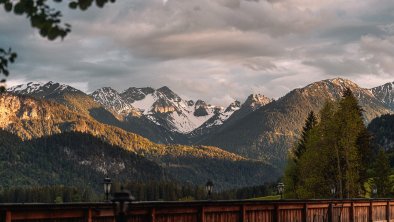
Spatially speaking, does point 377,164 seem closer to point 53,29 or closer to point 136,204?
point 136,204

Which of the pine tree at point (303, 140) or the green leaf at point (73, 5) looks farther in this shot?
the pine tree at point (303, 140)

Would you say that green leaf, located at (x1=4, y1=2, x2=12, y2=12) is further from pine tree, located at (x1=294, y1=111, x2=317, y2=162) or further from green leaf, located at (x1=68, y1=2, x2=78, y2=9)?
pine tree, located at (x1=294, y1=111, x2=317, y2=162)

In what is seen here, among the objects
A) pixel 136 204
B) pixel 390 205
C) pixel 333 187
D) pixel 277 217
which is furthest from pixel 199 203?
pixel 333 187

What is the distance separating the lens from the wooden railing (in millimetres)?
17031

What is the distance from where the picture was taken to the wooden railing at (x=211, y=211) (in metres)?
17.0

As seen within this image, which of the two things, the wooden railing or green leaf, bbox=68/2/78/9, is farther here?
the wooden railing

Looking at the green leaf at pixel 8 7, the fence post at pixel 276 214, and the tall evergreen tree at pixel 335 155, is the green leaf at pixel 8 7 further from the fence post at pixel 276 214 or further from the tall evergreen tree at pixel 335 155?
the tall evergreen tree at pixel 335 155

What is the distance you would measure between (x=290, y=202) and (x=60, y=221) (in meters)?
13.1

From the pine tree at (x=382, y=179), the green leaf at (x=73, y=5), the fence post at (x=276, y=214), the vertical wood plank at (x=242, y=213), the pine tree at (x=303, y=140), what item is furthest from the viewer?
the pine tree at (x=303, y=140)

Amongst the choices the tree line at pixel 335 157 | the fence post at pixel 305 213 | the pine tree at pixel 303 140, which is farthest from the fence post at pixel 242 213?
A: the pine tree at pixel 303 140

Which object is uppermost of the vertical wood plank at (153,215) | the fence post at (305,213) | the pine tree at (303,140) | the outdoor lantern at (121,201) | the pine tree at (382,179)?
the pine tree at (303,140)

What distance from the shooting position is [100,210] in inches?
738

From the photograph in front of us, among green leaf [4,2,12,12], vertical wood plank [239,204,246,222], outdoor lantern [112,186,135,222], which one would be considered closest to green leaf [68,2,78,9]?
green leaf [4,2,12,12]

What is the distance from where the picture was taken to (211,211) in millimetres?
22922
